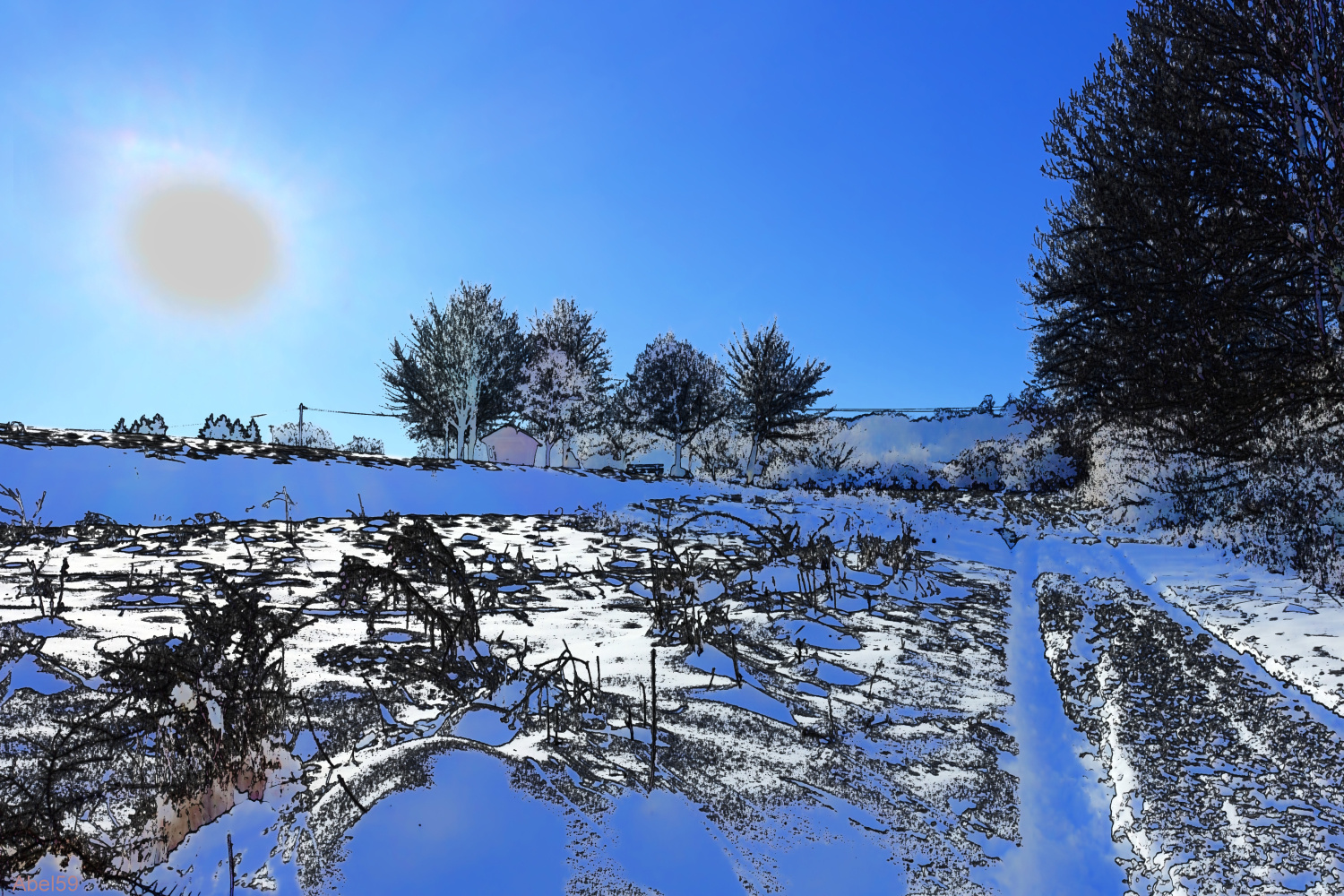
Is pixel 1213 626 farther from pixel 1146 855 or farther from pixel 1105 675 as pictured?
pixel 1146 855

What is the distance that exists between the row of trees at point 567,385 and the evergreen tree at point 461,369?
0.04 meters

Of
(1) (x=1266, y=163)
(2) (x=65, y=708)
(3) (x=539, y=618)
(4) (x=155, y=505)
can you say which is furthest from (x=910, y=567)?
(4) (x=155, y=505)

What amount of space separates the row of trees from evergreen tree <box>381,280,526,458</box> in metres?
0.04

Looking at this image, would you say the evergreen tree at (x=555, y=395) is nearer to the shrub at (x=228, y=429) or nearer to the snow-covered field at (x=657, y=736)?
the shrub at (x=228, y=429)

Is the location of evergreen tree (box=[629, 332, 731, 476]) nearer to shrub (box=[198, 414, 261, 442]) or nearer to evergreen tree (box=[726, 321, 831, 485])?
evergreen tree (box=[726, 321, 831, 485])

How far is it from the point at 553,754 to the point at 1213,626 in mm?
4889

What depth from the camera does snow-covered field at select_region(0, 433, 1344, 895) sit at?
1.95 m

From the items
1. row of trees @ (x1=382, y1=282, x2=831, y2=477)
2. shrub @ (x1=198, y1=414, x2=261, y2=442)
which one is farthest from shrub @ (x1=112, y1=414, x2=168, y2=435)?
row of trees @ (x1=382, y1=282, x2=831, y2=477)

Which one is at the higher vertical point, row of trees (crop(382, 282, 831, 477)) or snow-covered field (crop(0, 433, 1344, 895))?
row of trees (crop(382, 282, 831, 477))

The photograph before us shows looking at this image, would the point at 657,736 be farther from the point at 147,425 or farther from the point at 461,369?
the point at 461,369

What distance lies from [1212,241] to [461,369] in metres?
26.8

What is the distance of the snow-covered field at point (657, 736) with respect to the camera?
6.40 ft

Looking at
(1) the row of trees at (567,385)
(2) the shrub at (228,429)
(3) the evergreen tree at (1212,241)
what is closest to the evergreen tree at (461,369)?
(1) the row of trees at (567,385)

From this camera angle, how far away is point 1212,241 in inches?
362
